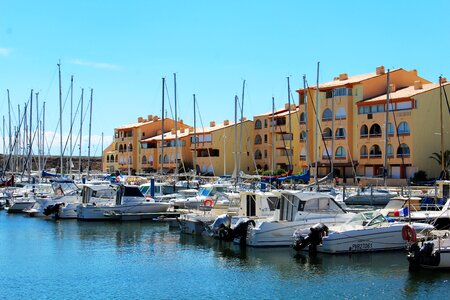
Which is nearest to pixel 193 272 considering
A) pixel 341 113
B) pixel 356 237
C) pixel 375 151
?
pixel 356 237

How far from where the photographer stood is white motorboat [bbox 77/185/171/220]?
161 ft

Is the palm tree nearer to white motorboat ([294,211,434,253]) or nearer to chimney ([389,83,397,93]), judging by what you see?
chimney ([389,83,397,93])

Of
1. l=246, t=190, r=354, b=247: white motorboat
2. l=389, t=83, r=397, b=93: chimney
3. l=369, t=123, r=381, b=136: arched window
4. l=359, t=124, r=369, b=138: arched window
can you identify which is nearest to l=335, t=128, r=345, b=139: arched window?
l=359, t=124, r=369, b=138: arched window

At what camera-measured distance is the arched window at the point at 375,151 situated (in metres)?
76.8

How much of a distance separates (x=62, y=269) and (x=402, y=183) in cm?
4883

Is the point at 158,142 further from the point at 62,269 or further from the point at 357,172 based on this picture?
the point at 62,269

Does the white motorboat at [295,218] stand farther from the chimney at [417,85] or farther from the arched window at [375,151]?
the chimney at [417,85]

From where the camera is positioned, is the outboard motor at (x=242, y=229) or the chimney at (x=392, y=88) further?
the chimney at (x=392, y=88)

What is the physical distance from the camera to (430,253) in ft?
85.5

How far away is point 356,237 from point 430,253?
4942 mm

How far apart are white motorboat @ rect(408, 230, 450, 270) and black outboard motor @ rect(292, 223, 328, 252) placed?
481 centimetres

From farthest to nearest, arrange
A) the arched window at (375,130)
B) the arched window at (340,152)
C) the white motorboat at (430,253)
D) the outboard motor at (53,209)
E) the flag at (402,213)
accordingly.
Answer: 1. the arched window at (340,152)
2. the arched window at (375,130)
3. the outboard motor at (53,209)
4. the flag at (402,213)
5. the white motorboat at (430,253)

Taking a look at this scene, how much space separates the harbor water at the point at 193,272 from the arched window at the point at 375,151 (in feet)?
140

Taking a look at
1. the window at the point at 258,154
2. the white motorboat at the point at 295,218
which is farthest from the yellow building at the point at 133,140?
Answer: the white motorboat at the point at 295,218
